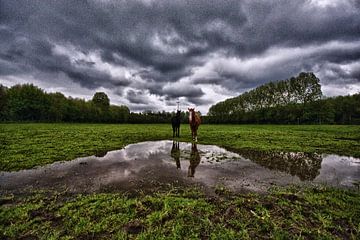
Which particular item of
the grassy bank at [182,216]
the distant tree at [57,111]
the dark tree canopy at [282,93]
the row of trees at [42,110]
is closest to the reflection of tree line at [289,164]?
the grassy bank at [182,216]

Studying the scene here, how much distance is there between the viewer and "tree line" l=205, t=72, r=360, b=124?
55906 millimetres

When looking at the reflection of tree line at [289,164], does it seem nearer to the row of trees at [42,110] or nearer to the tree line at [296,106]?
the tree line at [296,106]

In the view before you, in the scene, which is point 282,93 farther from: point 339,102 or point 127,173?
point 127,173

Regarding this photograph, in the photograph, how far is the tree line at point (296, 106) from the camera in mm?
55906

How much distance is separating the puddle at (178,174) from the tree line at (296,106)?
55977 millimetres

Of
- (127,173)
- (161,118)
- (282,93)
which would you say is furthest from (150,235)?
(161,118)

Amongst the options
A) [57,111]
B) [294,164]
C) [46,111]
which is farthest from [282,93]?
[46,111]

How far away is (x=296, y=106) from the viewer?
5875 cm

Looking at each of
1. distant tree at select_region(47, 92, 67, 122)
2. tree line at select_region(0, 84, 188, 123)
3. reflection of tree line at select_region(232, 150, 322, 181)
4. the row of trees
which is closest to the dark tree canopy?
tree line at select_region(0, 84, 188, 123)

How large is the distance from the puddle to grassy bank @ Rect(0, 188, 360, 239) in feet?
2.63

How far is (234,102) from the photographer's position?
87.6m

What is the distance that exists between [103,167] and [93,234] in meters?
4.75

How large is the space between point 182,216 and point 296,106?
6698cm

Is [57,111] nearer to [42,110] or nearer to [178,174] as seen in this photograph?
[42,110]
